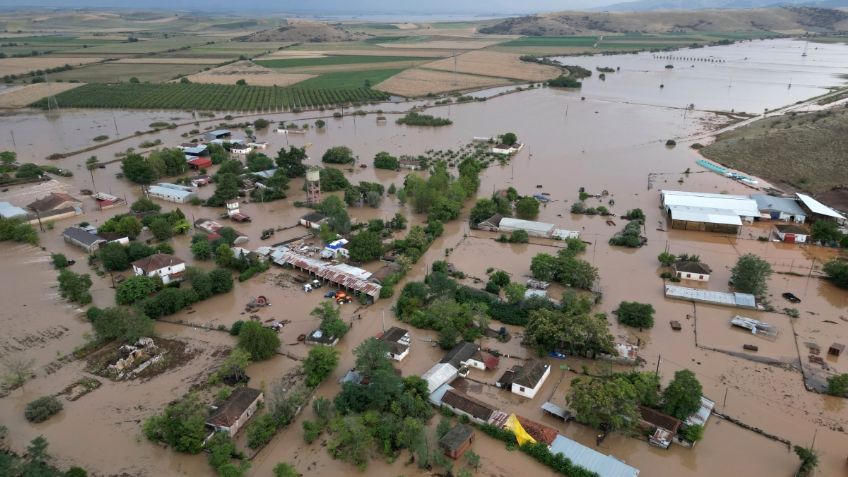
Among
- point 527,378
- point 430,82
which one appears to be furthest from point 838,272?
point 430,82

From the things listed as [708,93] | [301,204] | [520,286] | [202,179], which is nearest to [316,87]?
[202,179]

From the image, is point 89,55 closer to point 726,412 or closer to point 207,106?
point 207,106

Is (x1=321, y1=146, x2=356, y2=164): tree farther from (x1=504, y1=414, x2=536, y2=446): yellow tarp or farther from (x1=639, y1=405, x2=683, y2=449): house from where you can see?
(x1=639, y1=405, x2=683, y2=449): house

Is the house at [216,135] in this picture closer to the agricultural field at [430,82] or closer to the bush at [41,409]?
the agricultural field at [430,82]

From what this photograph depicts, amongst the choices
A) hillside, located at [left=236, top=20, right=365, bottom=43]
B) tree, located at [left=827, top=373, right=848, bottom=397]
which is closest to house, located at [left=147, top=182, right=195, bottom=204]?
Answer: tree, located at [left=827, top=373, right=848, bottom=397]

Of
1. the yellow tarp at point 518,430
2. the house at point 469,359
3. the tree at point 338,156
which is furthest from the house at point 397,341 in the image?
the tree at point 338,156

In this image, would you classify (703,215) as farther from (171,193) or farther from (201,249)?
(171,193)
